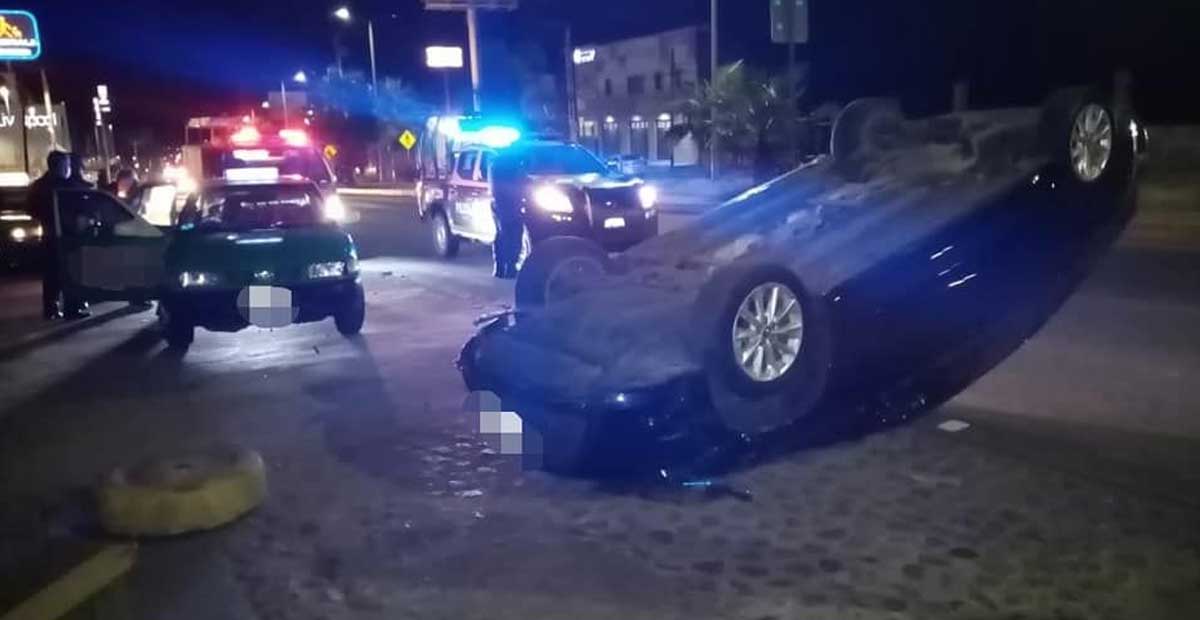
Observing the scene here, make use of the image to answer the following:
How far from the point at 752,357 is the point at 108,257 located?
837 centimetres

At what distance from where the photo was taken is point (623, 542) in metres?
5.71

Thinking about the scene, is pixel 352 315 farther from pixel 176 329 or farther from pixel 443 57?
pixel 443 57

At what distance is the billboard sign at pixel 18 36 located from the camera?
80.4 ft

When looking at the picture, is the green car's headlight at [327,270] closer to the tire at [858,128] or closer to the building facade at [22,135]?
the tire at [858,128]

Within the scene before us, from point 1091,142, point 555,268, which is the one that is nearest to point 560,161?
Answer: point 555,268

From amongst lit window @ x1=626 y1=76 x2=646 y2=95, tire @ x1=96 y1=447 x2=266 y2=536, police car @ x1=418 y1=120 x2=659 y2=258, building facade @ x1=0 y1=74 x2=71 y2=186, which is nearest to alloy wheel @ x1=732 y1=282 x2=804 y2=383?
tire @ x1=96 y1=447 x2=266 y2=536

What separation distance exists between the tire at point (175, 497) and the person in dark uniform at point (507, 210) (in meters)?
10.3

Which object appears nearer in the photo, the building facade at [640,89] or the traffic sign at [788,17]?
the traffic sign at [788,17]

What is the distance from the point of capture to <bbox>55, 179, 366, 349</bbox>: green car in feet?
36.3

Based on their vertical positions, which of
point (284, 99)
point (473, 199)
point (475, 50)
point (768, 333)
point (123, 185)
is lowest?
point (768, 333)

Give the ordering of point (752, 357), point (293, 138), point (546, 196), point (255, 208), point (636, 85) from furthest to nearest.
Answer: point (636, 85), point (293, 138), point (546, 196), point (255, 208), point (752, 357)

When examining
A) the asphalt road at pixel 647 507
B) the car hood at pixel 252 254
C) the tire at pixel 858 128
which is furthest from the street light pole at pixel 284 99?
the tire at pixel 858 128

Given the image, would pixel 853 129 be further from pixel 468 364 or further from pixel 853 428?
pixel 468 364

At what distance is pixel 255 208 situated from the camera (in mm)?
12016
